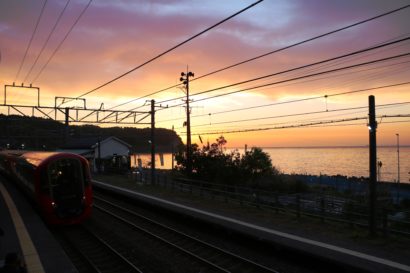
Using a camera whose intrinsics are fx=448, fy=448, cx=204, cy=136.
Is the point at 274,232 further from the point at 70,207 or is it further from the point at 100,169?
the point at 100,169

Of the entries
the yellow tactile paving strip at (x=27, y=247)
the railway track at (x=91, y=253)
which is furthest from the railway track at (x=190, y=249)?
the yellow tactile paving strip at (x=27, y=247)

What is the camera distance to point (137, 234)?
55.5ft

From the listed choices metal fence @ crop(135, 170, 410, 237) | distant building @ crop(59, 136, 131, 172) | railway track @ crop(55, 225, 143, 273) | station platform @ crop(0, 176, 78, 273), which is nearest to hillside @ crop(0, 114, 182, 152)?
distant building @ crop(59, 136, 131, 172)

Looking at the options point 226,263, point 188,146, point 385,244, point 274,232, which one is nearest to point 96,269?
point 226,263

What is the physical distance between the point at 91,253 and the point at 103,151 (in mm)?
52066

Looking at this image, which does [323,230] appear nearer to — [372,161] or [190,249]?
Answer: [372,161]

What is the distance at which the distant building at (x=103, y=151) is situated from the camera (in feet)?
195

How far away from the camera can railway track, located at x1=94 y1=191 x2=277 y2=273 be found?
471 inches

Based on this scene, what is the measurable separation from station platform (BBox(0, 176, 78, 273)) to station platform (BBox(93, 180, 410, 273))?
5949mm

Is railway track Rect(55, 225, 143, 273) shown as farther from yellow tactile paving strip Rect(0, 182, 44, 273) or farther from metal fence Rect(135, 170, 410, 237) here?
metal fence Rect(135, 170, 410, 237)

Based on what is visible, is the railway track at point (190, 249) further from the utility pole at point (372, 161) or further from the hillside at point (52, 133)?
the hillside at point (52, 133)

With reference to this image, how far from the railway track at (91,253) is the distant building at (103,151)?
40155 millimetres

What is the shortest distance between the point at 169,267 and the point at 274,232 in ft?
14.5

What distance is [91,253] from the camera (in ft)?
46.5
